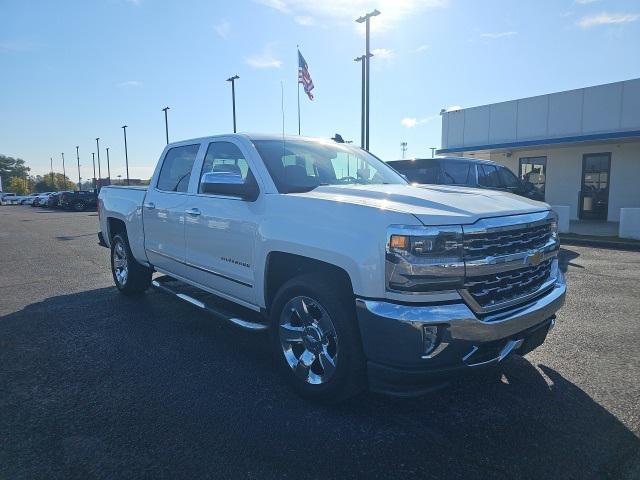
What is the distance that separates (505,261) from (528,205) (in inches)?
29.4

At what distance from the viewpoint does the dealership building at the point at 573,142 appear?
53.6 feet

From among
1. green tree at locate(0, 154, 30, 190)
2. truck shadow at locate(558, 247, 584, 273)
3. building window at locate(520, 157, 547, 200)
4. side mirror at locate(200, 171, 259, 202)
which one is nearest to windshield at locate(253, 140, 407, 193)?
side mirror at locate(200, 171, 259, 202)

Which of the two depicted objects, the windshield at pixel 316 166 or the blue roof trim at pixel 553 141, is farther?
the blue roof trim at pixel 553 141

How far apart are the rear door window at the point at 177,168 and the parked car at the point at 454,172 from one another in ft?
18.7

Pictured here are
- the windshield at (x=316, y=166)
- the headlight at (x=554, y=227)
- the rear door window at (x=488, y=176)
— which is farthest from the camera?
the rear door window at (x=488, y=176)

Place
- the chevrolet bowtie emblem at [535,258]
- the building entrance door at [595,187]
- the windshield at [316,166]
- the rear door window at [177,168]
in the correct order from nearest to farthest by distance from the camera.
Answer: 1. the chevrolet bowtie emblem at [535,258]
2. the windshield at [316,166]
3. the rear door window at [177,168]
4. the building entrance door at [595,187]

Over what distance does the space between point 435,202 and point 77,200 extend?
122ft

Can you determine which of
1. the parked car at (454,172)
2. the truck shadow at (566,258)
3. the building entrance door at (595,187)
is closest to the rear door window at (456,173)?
the parked car at (454,172)

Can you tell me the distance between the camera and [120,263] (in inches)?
262

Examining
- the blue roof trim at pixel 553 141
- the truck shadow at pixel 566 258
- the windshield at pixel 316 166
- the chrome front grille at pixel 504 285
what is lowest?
the truck shadow at pixel 566 258

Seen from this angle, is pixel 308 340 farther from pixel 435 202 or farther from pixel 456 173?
pixel 456 173

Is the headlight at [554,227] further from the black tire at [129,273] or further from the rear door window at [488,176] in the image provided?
the rear door window at [488,176]

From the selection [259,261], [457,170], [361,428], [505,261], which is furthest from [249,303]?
[457,170]

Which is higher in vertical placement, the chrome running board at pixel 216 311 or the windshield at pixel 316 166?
the windshield at pixel 316 166
